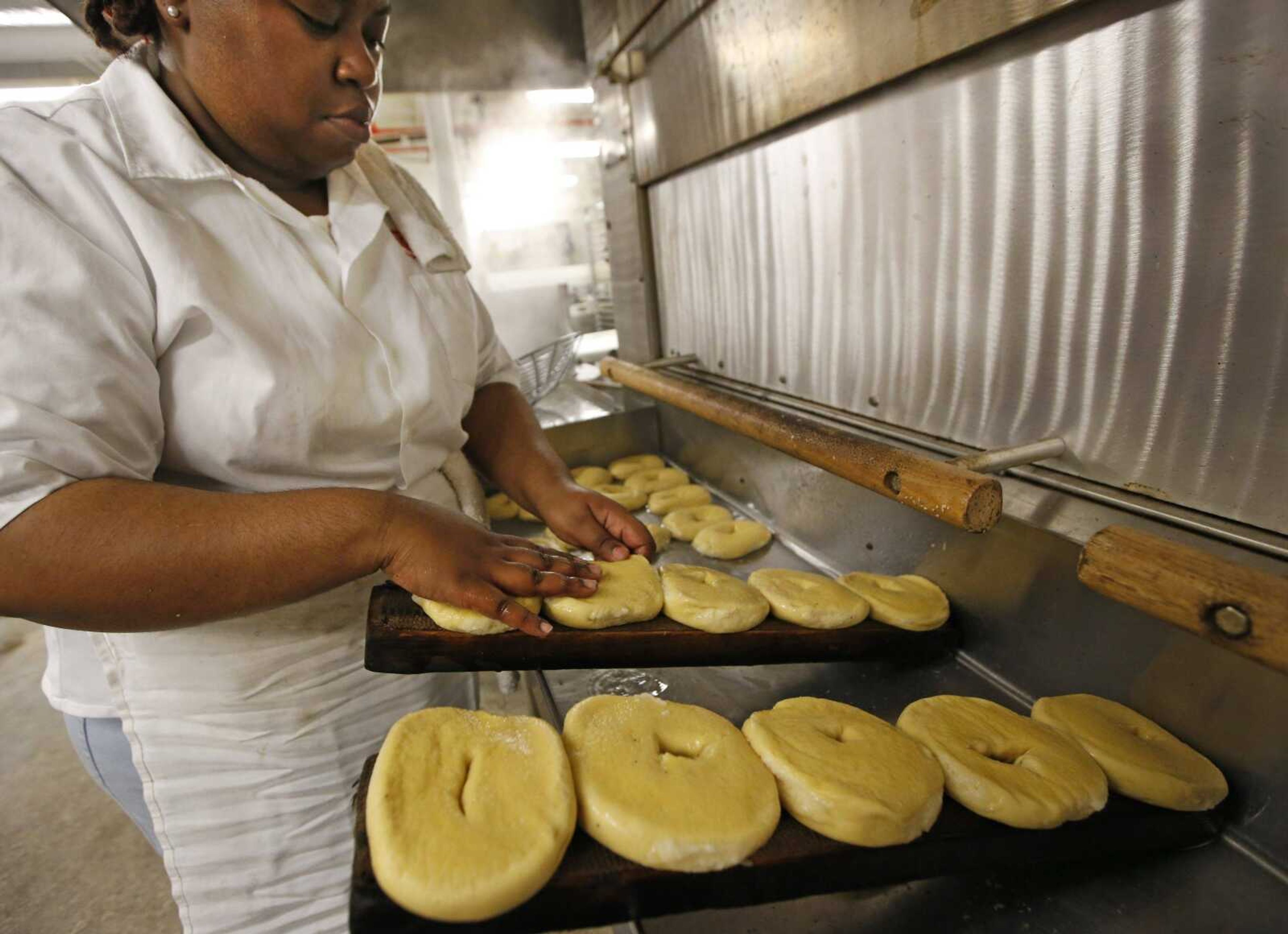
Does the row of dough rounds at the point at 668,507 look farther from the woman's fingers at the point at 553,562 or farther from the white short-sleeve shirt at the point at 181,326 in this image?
the white short-sleeve shirt at the point at 181,326

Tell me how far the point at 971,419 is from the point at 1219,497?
474 millimetres

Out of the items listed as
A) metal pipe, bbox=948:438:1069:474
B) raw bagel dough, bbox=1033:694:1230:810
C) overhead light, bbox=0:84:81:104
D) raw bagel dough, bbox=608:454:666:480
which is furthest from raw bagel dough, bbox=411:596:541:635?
overhead light, bbox=0:84:81:104

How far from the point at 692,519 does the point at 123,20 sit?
1729 mm

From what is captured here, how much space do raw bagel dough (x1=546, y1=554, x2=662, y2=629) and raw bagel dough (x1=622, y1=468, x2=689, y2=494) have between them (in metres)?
1.10

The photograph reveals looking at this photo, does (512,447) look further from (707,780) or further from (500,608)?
→ (707,780)

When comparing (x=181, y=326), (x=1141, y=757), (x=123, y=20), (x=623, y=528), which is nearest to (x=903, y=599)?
(x=1141, y=757)

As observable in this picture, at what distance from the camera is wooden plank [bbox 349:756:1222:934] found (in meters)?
0.72

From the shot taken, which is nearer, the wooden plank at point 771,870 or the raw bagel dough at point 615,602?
the wooden plank at point 771,870

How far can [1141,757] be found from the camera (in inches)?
37.4

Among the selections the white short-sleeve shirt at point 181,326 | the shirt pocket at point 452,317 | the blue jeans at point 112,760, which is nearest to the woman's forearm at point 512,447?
the shirt pocket at point 452,317

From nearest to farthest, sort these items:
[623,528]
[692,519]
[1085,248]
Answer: [1085,248], [623,528], [692,519]

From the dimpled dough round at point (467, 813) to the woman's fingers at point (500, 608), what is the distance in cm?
14

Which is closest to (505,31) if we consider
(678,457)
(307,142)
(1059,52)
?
(678,457)

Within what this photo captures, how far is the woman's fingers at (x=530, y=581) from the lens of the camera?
40.3 inches
